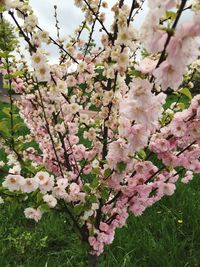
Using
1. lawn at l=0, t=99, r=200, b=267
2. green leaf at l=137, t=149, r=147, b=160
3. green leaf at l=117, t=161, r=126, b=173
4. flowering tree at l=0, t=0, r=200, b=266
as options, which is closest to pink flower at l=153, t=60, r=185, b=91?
flowering tree at l=0, t=0, r=200, b=266

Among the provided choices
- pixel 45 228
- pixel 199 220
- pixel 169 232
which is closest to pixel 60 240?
pixel 45 228

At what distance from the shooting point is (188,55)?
1197mm

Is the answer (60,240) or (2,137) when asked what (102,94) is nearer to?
(2,137)

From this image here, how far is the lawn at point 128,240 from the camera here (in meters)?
3.08

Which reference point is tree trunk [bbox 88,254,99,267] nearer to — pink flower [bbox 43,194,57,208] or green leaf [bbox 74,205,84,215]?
green leaf [bbox 74,205,84,215]

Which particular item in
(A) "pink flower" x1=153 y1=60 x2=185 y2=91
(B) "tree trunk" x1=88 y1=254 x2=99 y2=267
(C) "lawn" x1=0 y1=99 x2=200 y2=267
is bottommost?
(B) "tree trunk" x1=88 y1=254 x2=99 y2=267

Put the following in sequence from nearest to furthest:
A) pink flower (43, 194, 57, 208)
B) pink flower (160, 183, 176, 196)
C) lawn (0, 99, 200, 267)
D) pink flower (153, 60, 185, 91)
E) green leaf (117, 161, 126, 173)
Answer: pink flower (153, 60, 185, 91)
green leaf (117, 161, 126, 173)
pink flower (43, 194, 57, 208)
pink flower (160, 183, 176, 196)
lawn (0, 99, 200, 267)

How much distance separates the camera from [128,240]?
131 inches

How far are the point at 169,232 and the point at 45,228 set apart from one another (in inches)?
44.2

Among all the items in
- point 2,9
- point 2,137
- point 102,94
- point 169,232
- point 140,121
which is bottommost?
point 169,232

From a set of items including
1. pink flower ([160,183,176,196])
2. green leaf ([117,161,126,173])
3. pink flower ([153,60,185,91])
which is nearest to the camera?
pink flower ([153,60,185,91])

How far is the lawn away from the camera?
10.1 ft

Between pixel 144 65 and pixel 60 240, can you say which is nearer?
pixel 144 65

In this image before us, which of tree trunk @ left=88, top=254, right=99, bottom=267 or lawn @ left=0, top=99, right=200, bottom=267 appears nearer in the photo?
tree trunk @ left=88, top=254, right=99, bottom=267
